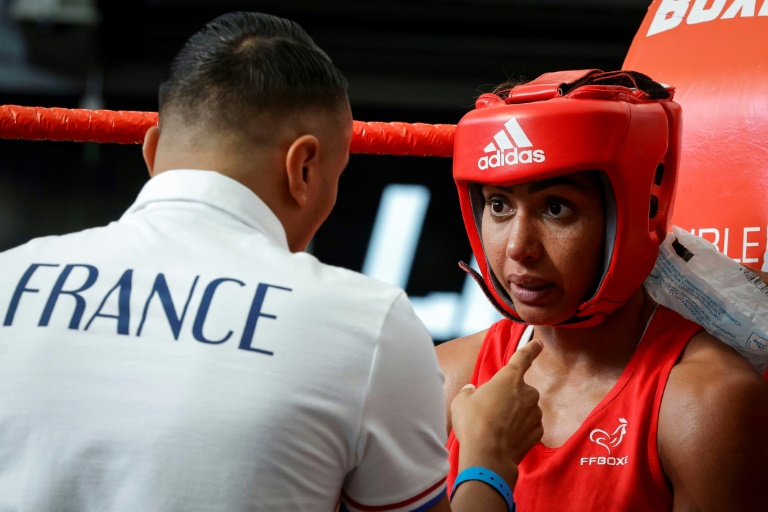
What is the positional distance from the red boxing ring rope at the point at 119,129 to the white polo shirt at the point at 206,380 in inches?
31.4

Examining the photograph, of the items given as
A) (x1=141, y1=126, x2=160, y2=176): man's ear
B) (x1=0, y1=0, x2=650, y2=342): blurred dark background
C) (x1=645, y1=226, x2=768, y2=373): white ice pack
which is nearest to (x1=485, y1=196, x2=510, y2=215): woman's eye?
A: (x1=645, y1=226, x2=768, y2=373): white ice pack

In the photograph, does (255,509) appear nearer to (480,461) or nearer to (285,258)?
(285,258)

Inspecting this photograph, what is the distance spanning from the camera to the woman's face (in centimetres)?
141

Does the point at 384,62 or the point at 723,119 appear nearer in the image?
the point at 723,119

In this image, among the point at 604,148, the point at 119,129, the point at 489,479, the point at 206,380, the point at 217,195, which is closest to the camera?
the point at 206,380

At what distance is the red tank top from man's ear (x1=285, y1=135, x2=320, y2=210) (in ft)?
1.89

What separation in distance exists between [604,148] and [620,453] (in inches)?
16.9

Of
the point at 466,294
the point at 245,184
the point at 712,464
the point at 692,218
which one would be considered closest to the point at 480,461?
the point at 712,464

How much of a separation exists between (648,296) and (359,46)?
13.3ft

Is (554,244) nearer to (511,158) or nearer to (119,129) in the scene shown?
(511,158)

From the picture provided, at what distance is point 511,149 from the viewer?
54.9 inches

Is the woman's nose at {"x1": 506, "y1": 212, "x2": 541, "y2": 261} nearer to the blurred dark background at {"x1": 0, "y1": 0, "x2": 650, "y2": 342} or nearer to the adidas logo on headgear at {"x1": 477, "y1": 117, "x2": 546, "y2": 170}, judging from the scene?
the adidas logo on headgear at {"x1": 477, "y1": 117, "x2": 546, "y2": 170}

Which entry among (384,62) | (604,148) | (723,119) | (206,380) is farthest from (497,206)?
(384,62)

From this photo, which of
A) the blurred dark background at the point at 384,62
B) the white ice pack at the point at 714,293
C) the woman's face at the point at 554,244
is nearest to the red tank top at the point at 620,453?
the white ice pack at the point at 714,293
